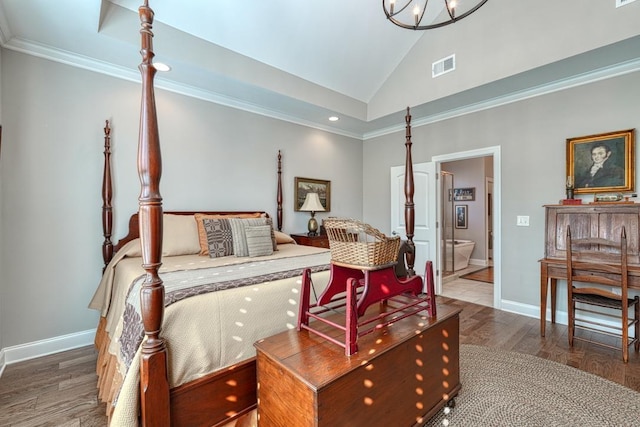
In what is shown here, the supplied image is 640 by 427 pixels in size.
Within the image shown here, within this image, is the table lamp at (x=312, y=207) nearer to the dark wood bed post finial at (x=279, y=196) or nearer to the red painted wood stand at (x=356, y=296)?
the dark wood bed post finial at (x=279, y=196)

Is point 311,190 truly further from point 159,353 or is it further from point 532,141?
point 159,353

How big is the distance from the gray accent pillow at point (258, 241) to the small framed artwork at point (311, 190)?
1.57m

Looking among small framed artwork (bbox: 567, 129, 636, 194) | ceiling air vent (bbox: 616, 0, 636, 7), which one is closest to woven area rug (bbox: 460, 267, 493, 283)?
small framed artwork (bbox: 567, 129, 636, 194)

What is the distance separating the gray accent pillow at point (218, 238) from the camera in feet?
9.02

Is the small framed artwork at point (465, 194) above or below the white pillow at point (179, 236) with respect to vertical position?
above

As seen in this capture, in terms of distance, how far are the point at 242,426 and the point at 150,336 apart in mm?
733

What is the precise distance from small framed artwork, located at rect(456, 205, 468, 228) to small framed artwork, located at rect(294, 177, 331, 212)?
406cm

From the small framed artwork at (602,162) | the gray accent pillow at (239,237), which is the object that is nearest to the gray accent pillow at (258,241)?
the gray accent pillow at (239,237)

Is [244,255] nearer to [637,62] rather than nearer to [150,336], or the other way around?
[150,336]

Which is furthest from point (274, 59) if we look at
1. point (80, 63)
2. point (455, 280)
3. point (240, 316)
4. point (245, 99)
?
point (455, 280)

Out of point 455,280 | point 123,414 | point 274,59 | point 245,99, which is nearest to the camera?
point 123,414

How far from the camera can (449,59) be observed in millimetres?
3525

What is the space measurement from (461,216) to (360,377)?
269 inches

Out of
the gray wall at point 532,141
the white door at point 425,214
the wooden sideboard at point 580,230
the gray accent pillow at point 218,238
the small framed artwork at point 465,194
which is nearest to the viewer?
the wooden sideboard at point 580,230
